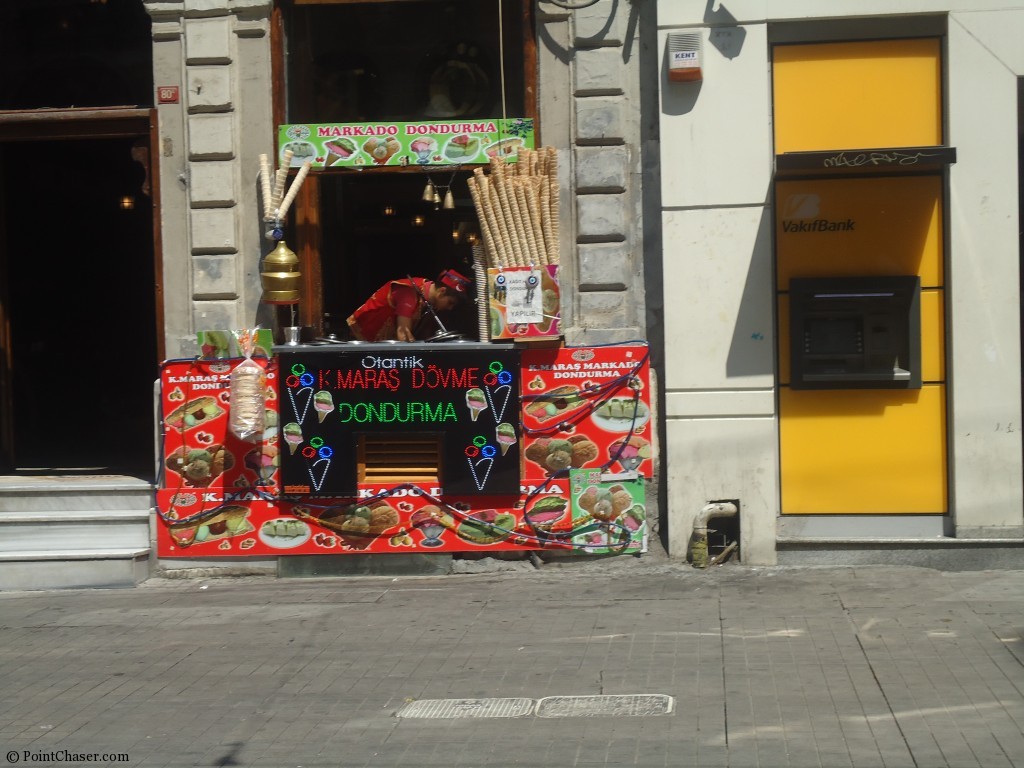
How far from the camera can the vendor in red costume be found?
31.1 feet

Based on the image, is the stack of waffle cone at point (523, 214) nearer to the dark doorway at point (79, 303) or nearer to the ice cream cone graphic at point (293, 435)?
the ice cream cone graphic at point (293, 435)

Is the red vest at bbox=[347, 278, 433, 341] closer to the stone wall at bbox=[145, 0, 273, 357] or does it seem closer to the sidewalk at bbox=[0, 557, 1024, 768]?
the stone wall at bbox=[145, 0, 273, 357]

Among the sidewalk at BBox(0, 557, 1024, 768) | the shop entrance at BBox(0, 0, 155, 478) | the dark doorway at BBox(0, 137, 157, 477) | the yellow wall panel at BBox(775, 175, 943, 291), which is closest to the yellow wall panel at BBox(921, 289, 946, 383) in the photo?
the yellow wall panel at BBox(775, 175, 943, 291)

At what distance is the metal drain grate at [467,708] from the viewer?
607 centimetres

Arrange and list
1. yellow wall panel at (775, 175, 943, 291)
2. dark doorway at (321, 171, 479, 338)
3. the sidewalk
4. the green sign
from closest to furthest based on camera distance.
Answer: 1. the sidewalk
2. yellow wall panel at (775, 175, 943, 291)
3. the green sign
4. dark doorway at (321, 171, 479, 338)

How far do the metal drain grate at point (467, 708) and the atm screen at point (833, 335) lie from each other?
3936mm

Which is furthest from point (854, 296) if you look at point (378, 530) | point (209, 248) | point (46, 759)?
point (46, 759)

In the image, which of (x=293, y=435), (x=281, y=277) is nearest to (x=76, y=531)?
(x=293, y=435)

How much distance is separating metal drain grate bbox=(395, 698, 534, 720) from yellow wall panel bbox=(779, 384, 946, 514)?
3578 millimetres

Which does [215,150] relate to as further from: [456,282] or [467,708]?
[467,708]

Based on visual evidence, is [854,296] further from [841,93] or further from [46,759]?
[46,759]

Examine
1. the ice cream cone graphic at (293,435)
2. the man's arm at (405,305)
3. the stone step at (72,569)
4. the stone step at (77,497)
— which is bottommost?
the stone step at (72,569)

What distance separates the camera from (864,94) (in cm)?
888

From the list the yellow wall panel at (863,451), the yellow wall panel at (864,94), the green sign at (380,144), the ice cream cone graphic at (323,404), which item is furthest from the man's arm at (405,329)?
the yellow wall panel at (864,94)
